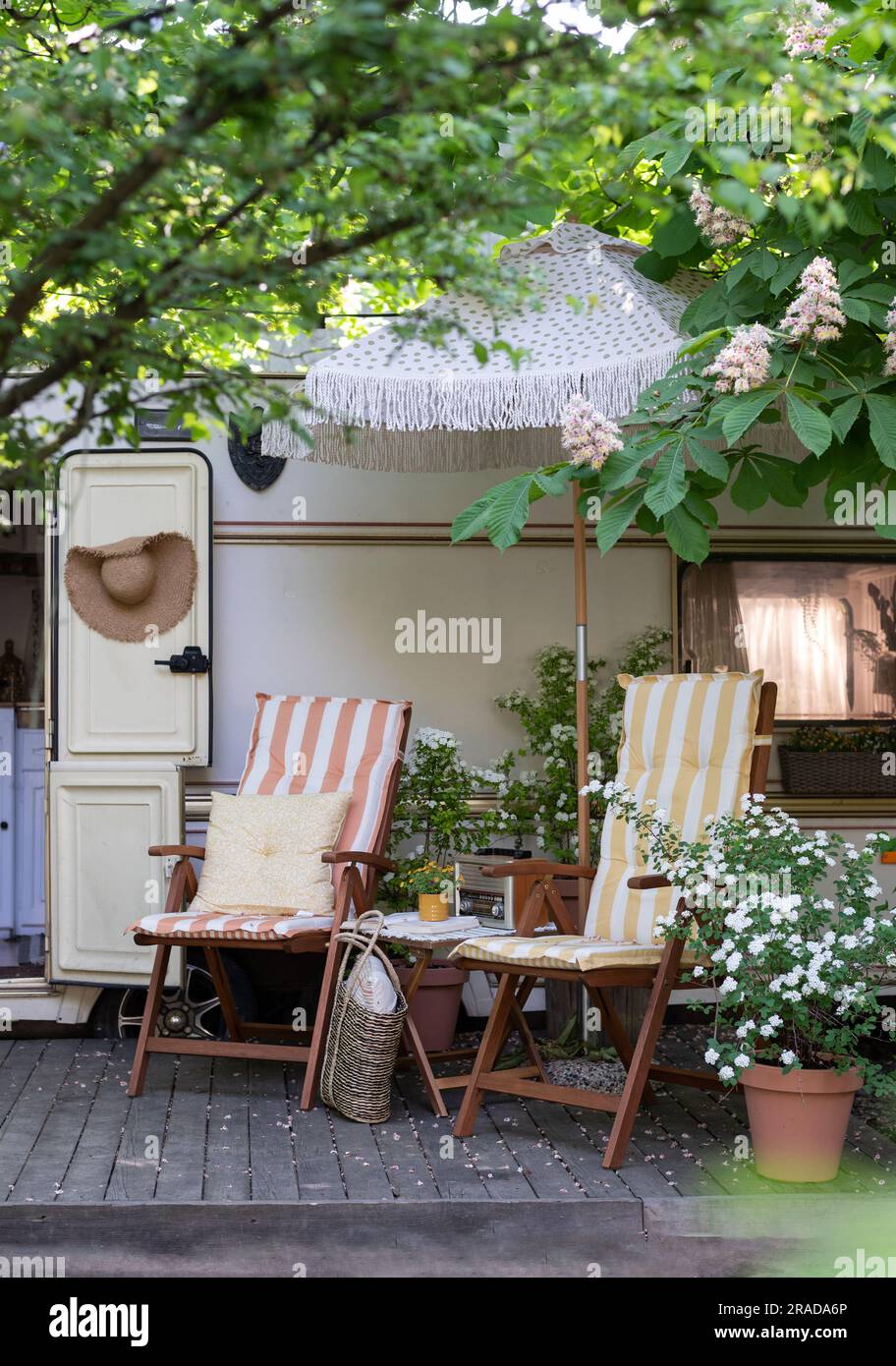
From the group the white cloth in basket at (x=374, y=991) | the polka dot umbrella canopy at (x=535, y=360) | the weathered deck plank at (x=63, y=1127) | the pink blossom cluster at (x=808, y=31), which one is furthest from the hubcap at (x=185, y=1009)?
the pink blossom cluster at (x=808, y=31)

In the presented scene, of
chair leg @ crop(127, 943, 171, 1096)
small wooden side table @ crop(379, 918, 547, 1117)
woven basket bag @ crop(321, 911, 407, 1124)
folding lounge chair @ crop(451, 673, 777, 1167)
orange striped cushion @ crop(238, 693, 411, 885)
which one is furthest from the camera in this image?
orange striped cushion @ crop(238, 693, 411, 885)

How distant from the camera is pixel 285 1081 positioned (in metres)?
4.52

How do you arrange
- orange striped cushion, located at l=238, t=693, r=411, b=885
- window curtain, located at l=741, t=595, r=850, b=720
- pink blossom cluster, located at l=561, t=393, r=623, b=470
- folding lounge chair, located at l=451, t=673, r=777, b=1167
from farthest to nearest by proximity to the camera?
window curtain, located at l=741, t=595, r=850, b=720 → orange striped cushion, located at l=238, t=693, r=411, b=885 → pink blossom cluster, located at l=561, t=393, r=623, b=470 → folding lounge chair, located at l=451, t=673, r=777, b=1167

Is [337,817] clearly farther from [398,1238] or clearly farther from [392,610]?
[398,1238]

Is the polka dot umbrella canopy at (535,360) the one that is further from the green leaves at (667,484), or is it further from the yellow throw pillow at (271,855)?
the yellow throw pillow at (271,855)

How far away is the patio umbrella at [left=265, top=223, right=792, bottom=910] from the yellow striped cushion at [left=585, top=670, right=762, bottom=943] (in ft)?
0.53

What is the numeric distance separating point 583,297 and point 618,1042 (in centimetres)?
226

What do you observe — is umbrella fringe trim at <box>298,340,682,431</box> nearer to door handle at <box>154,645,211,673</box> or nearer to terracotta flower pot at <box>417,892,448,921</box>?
door handle at <box>154,645,211,673</box>

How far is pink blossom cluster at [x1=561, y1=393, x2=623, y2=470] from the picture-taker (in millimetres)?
3631

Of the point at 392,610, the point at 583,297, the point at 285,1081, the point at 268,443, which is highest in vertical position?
the point at 583,297

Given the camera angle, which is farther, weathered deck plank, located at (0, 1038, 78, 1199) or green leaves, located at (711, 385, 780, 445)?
weathered deck plank, located at (0, 1038, 78, 1199)

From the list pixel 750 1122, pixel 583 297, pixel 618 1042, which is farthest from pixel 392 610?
pixel 750 1122

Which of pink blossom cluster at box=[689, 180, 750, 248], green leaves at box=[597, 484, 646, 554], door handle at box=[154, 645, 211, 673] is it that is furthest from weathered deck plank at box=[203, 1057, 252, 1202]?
pink blossom cluster at box=[689, 180, 750, 248]

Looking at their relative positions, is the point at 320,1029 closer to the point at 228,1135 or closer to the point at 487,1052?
the point at 228,1135
